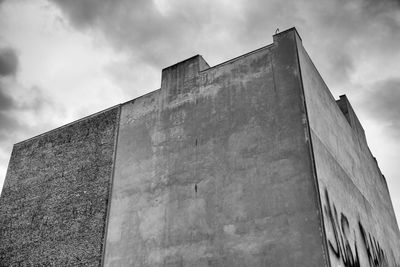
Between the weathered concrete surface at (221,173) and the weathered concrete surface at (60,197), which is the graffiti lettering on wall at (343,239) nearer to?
the weathered concrete surface at (221,173)

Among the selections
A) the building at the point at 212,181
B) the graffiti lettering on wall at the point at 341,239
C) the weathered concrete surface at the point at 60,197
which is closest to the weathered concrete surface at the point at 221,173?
the building at the point at 212,181

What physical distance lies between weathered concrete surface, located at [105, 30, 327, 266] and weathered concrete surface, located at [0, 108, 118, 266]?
0.80 m

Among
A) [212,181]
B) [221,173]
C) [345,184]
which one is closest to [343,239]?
[345,184]

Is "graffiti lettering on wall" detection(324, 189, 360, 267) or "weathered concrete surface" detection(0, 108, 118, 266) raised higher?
"weathered concrete surface" detection(0, 108, 118, 266)

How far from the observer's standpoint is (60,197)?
1462 centimetres

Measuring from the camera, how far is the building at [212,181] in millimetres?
9992

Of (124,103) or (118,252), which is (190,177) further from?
(124,103)

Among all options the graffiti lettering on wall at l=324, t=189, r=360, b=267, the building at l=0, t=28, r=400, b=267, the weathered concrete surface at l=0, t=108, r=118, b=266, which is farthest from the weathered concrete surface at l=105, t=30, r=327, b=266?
the weathered concrete surface at l=0, t=108, r=118, b=266

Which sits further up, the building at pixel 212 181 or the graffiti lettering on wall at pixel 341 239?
the building at pixel 212 181

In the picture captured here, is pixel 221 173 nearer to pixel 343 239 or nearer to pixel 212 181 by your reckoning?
pixel 212 181

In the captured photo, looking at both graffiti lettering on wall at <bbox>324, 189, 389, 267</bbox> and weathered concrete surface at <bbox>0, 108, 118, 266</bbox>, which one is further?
weathered concrete surface at <bbox>0, 108, 118, 266</bbox>

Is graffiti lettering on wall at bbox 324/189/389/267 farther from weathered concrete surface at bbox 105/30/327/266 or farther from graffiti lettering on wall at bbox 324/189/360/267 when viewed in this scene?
weathered concrete surface at bbox 105/30/327/266

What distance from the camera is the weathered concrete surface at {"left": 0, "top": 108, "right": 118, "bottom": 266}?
13.2m

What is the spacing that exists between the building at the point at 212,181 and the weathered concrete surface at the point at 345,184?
7cm
